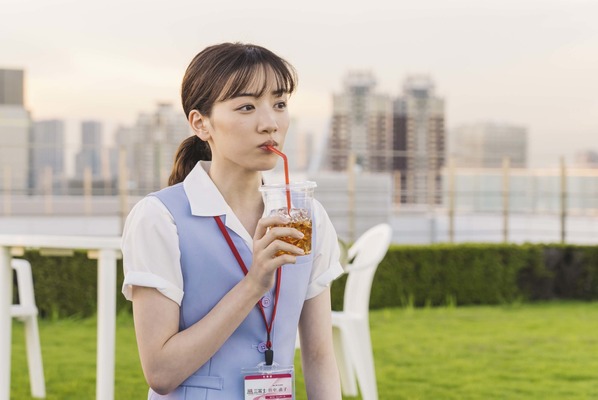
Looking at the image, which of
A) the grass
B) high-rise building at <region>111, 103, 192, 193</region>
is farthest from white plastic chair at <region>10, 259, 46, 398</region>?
high-rise building at <region>111, 103, 192, 193</region>

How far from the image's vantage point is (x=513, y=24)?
21875 millimetres

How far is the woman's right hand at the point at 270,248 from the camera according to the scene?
1.33 m

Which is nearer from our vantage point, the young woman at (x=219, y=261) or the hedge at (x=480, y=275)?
the young woman at (x=219, y=261)

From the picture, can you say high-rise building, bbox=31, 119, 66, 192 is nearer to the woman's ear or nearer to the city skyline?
the city skyline

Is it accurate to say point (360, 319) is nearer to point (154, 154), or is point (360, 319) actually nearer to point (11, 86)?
point (154, 154)

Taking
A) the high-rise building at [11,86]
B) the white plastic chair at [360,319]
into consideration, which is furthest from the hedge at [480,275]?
the high-rise building at [11,86]

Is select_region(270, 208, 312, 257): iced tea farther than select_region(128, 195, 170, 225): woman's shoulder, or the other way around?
select_region(128, 195, 170, 225): woman's shoulder

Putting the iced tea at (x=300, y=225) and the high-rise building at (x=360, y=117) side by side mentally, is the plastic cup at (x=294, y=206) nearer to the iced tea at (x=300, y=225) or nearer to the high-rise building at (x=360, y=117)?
the iced tea at (x=300, y=225)

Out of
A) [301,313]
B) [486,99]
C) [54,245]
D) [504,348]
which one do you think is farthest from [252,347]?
[486,99]

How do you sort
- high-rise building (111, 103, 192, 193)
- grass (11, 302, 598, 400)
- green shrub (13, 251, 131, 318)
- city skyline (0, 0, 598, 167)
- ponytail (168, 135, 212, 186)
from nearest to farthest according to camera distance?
ponytail (168, 135, 212, 186), grass (11, 302, 598, 400), green shrub (13, 251, 131, 318), high-rise building (111, 103, 192, 193), city skyline (0, 0, 598, 167)

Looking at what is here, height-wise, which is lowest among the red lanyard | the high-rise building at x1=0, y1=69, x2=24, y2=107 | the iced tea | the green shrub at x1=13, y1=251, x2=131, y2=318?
the green shrub at x1=13, y1=251, x2=131, y2=318

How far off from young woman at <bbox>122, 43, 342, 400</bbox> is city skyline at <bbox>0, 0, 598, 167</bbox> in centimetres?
1316

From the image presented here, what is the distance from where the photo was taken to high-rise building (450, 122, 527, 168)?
42.3 ft

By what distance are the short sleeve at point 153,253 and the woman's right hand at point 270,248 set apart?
0.15 meters
